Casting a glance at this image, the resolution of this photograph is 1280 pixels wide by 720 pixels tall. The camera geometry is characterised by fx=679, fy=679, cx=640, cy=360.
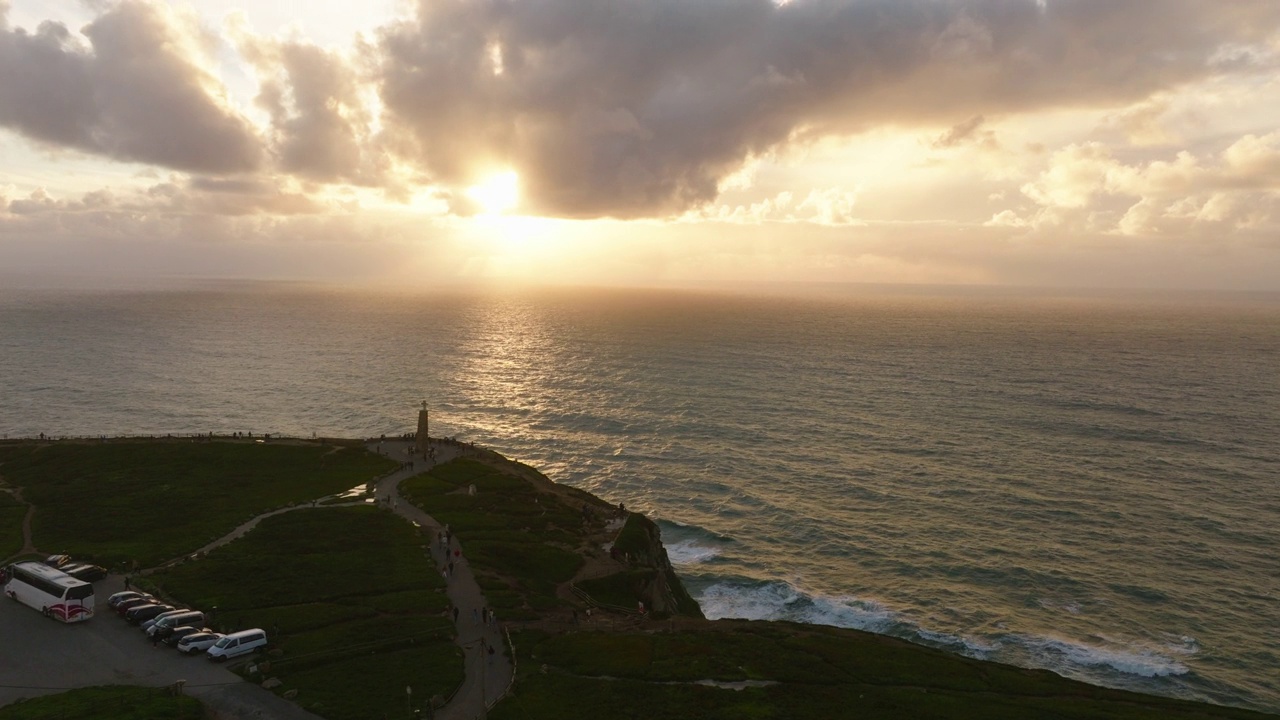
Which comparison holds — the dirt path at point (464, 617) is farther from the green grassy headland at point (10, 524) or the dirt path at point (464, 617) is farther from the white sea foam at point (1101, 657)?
the white sea foam at point (1101, 657)

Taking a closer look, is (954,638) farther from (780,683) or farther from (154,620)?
(154,620)

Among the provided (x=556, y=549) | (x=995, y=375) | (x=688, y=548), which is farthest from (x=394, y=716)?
(x=995, y=375)

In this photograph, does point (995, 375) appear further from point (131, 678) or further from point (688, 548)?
point (131, 678)

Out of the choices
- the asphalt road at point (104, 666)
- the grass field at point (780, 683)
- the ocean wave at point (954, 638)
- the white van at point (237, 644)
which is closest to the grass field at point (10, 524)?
the asphalt road at point (104, 666)

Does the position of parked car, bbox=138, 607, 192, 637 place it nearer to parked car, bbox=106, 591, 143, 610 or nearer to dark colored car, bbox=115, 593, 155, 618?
dark colored car, bbox=115, 593, 155, 618

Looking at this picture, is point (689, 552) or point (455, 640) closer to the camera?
point (455, 640)

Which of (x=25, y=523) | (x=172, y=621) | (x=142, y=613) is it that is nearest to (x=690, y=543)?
(x=172, y=621)
